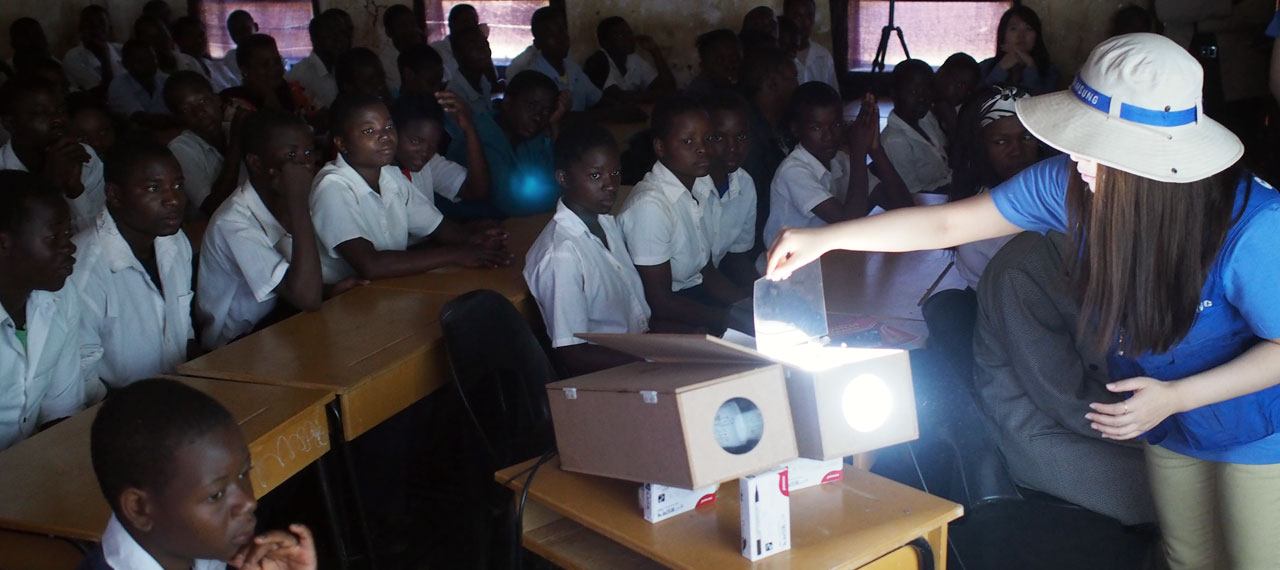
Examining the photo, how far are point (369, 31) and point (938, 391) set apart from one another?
6655mm

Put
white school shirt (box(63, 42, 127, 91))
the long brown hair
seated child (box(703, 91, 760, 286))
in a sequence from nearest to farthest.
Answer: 1. the long brown hair
2. seated child (box(703, 91, 760, 286))
3. white school shirt (box(63, 42, 127, 91))

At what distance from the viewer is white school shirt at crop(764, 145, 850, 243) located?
3.79 m

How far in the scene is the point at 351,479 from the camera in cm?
244

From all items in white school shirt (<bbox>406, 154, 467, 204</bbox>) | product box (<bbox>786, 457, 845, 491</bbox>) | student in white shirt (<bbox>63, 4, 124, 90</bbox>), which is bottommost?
product box (<bbox>786, 457, 845, 491</bbox>)

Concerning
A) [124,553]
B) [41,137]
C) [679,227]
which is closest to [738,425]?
[124,553]

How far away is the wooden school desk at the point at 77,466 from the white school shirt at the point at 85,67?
5.72 meters

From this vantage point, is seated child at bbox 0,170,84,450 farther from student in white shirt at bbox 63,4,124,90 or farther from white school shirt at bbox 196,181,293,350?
student in white shirt at bbox 63,4,124,90

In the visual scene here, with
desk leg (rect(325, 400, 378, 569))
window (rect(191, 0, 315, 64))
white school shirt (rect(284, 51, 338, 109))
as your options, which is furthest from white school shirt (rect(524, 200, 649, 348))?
window (rect(191, 0, 315, 64))

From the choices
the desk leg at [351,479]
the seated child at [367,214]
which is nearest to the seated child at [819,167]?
the seated child at [367,214]

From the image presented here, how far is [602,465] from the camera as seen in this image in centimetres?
173

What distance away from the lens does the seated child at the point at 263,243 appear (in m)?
2.86

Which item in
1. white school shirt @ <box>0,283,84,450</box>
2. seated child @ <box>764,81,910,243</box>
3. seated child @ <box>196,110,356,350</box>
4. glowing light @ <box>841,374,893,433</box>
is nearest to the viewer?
glowing light @ <box>841,374,893,433</box>

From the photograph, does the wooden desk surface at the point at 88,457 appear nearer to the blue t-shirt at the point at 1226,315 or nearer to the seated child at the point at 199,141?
the blue t-shirt at the point at 1226,315

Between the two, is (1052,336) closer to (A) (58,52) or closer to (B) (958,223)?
(B) (958,223)
